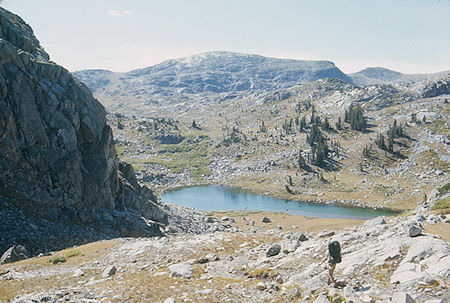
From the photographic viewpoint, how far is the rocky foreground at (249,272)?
1074 cm

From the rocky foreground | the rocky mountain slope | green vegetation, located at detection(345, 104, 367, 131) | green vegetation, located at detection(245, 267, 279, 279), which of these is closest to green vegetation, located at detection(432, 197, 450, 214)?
the rocky foreground

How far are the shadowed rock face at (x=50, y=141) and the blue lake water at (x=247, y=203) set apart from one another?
50488 millimetres

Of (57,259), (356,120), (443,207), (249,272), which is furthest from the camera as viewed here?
(356,120)

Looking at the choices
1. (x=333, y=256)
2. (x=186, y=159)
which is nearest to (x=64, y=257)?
(x=333, y=256)

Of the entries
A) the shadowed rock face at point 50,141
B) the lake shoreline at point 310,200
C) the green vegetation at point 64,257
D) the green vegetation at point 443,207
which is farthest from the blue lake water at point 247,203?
the green vegetation at point 64,257

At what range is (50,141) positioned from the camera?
3097 cm

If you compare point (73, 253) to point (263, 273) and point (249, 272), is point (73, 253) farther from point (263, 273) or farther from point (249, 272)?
point (263, 273)

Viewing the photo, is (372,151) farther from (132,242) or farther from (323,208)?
(132,242)

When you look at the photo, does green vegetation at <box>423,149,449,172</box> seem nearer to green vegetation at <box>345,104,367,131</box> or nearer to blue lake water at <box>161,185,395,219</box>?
blue lake water at <box>161,185,395,219</box>

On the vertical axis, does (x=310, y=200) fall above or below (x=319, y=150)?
below

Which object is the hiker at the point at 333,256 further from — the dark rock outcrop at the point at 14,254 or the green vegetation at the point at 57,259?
the dark rock outcrop at the point at 14,254

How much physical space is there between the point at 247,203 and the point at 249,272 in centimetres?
7472

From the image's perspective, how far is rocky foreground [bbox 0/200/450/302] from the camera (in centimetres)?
1074

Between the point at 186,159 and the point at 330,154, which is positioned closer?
the point at 330,154
